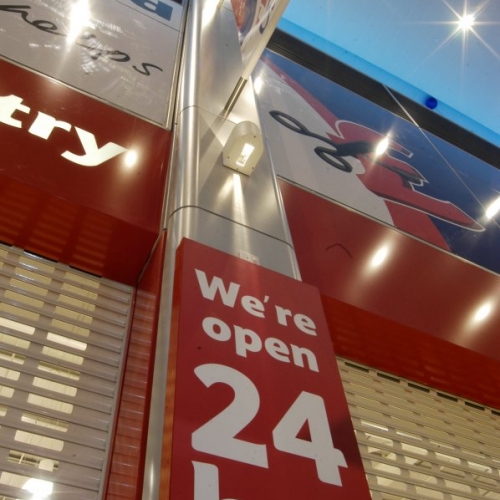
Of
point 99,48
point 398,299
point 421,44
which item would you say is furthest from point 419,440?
point 421,44

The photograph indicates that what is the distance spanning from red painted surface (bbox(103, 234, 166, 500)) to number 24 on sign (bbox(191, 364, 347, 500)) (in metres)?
0.24

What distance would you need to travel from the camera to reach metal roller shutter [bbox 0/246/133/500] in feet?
5.03

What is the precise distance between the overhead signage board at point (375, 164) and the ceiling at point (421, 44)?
5.53 ft

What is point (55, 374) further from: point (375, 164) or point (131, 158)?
point (375, 164)

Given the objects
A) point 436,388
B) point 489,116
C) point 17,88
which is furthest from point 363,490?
point 489,116

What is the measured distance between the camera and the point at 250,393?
141cm

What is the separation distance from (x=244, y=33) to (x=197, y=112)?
1.47ft

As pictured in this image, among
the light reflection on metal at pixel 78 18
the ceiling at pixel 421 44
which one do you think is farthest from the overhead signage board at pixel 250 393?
the ceiling at pixel 421 44

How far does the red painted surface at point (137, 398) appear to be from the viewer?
4.65 ft

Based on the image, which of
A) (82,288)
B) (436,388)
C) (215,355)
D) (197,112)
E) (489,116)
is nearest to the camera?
(215,355)

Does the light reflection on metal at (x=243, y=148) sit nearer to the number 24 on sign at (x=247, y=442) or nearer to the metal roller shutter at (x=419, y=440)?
the metal roller shutter at (x=419, y=440)

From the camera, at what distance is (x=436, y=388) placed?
2934 millimetres

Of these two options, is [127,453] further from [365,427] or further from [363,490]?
[365,427]

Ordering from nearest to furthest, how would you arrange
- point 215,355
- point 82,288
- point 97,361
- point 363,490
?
1. point 363,490
2. point 215,355
3. point 97,361
4. point 82,288
